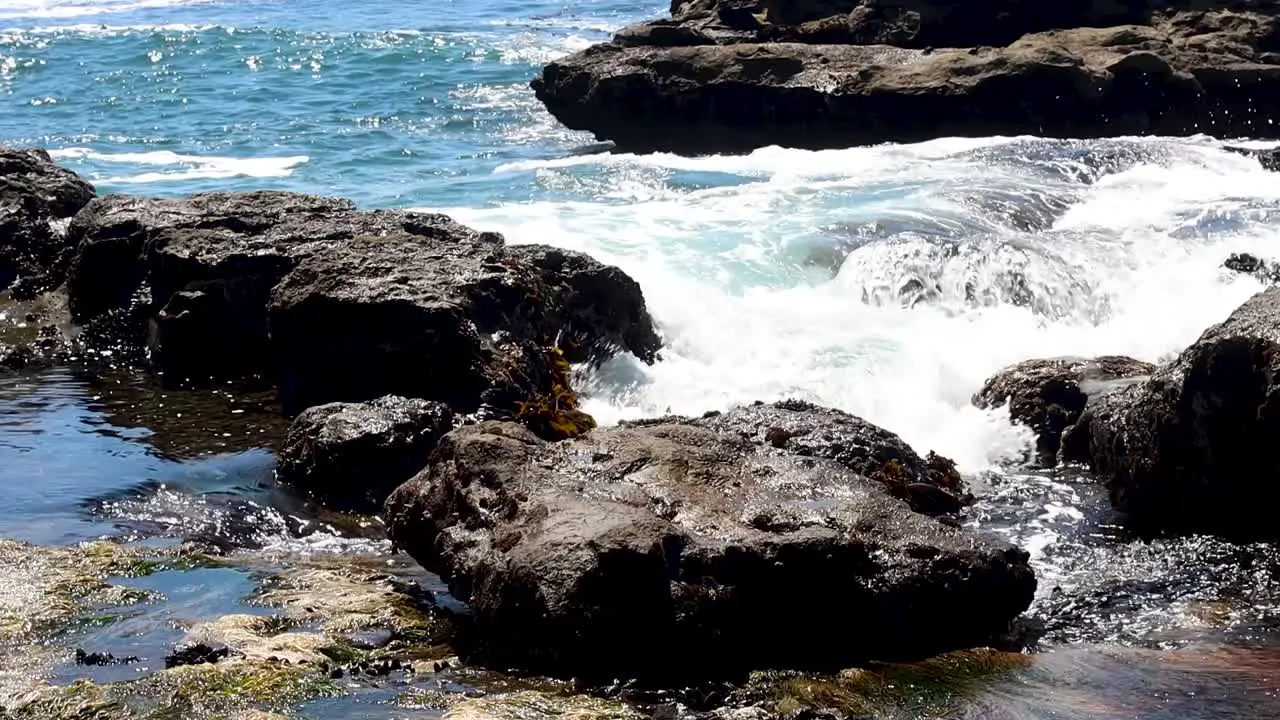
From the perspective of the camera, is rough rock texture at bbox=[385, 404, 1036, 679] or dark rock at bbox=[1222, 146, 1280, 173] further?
dark rock at bbox=[1222, 146, 1280, 173]

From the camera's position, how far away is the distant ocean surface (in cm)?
1309

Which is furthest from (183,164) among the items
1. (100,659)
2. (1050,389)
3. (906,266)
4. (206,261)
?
(100,659)

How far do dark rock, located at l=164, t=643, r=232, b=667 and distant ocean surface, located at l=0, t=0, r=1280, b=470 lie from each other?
18.1 feet

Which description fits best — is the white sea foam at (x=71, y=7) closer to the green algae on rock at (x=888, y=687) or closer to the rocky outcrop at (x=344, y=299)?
the rocky outcrop at (x=344, y=299)

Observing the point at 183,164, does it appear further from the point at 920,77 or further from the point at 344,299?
the point at 344,299

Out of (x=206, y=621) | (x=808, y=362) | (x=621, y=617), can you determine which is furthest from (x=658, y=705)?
(x=808, y=362)

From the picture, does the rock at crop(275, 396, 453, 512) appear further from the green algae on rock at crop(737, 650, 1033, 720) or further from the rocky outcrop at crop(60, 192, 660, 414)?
the green algae on rock at crop(737, 650, 1033, 720)

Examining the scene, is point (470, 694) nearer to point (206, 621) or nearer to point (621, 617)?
point (621, 617)

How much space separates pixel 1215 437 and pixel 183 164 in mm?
20082

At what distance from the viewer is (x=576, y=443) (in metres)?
8.34

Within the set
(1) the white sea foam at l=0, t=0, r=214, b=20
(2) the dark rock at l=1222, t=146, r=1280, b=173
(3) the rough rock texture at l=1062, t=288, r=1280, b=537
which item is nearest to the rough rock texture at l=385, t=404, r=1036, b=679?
(3) the rough rock texture at l=1062, t=288, r=1280, b=537

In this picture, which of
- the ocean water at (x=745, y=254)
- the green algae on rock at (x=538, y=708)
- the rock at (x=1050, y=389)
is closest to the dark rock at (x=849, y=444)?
the ocean water at (x=745, y=254)

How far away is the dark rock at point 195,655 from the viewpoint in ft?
21.9

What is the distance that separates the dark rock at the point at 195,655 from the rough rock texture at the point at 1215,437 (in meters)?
5.37
